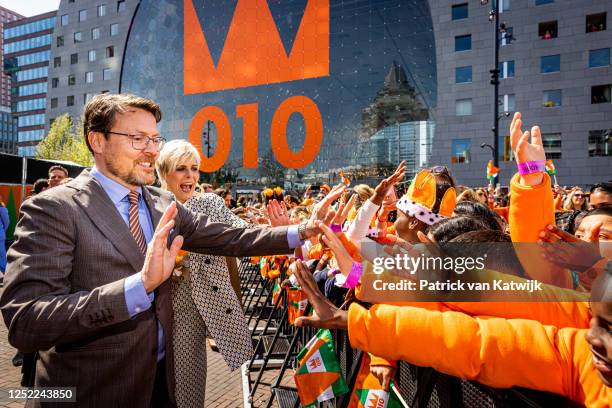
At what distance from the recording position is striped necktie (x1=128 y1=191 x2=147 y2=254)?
187 cm

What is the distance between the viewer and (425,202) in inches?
121

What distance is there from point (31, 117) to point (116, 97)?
10404 centimetres

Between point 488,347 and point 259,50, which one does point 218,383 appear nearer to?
point 488,347

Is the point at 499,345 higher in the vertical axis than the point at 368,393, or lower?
higher

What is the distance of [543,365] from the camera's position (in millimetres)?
1300

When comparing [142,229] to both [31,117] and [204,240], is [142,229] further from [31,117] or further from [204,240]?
[31,117]

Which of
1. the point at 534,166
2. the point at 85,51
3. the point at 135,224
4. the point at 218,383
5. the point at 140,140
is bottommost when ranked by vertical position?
the point at 218,383

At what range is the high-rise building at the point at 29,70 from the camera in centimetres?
8419

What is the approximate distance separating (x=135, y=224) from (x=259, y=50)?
115 ft

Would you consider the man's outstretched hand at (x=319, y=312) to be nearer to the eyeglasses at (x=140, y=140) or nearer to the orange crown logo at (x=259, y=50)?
the eyeglasses at (x=140, y=140)

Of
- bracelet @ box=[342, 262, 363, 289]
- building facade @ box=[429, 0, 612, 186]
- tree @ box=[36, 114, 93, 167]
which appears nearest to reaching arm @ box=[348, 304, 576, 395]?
bracelet @ box=[342, 262, 363, 289]

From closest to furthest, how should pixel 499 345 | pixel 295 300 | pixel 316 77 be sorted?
pixel 499 345 < pixel 295 300 < pixel 316 77

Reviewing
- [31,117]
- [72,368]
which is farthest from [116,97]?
[31,117]

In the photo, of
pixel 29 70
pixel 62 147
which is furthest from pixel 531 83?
pixel 29 70
